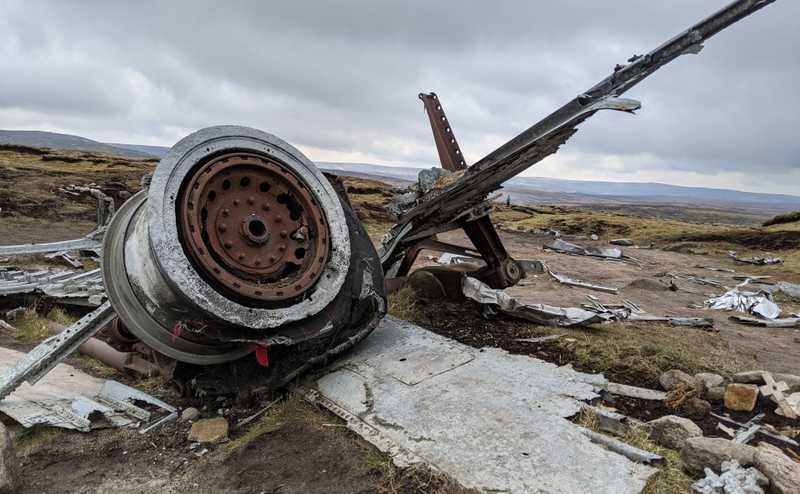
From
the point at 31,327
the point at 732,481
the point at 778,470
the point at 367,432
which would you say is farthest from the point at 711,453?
the point at 31,327

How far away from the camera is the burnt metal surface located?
415cm

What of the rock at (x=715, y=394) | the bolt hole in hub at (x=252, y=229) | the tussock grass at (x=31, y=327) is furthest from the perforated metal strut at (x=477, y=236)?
the tussock grass at (x=31, y=327)

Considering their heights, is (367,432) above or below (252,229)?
below

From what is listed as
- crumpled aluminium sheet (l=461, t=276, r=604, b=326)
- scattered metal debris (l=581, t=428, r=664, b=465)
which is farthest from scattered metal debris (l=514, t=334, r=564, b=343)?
scattered metal debris (l=581, t=428, r=664, b=465)

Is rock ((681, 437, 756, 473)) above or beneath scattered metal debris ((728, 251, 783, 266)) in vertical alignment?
above

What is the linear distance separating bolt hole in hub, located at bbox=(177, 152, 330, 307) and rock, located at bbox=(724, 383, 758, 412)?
12.2 ft

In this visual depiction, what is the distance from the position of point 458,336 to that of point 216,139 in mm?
3667

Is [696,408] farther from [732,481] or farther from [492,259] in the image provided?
[492,259]

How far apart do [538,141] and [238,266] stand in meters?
3.19

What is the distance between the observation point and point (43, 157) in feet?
113

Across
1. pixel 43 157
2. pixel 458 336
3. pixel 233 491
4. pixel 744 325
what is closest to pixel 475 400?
pixel 233 491

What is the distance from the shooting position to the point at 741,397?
4125mm

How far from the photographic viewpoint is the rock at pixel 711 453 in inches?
120

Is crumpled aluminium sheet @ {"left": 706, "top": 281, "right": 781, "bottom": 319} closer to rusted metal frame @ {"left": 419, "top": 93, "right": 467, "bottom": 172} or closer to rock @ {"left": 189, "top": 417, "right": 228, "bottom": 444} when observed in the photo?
rusted metal frame @ {"left": 419, "top": 93, "right": 467, "bottom": 172}
